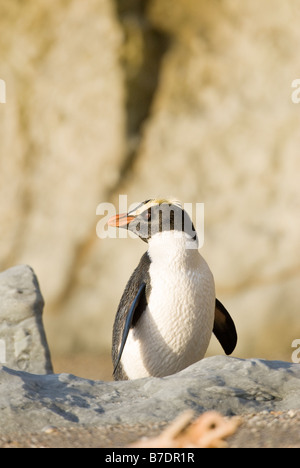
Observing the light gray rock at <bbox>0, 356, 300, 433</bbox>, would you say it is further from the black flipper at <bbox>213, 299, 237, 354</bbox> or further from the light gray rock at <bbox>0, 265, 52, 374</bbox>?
the light gray rock at <bbox>0, 265, 52, 374</bbox>

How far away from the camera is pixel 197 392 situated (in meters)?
1.25

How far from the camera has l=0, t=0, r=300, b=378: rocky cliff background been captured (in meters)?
3.53

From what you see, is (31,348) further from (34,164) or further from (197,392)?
(34,164)

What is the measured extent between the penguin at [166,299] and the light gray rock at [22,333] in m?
0.36

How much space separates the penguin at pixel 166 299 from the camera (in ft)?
5.37

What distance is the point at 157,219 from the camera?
168 centimetres

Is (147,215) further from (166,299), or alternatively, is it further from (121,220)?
(166,299)

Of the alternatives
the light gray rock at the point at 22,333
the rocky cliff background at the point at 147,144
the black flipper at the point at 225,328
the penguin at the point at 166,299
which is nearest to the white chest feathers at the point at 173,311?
the penguin at the point at 166,299

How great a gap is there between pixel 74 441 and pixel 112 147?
2.68 metres

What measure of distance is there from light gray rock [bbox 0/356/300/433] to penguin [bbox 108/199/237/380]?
0.77 ft

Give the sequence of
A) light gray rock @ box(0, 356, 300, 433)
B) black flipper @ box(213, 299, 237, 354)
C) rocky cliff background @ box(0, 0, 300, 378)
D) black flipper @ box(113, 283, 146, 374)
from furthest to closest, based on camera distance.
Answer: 1. rocky cliff background @ box(0, 0, 300, 378)
2. black flipper @ box(213, 299, 237, 354)
3. black flipper @ box(113, 283, 146, 374)
4. light gray rock @ box(0, 356, 300, 433)

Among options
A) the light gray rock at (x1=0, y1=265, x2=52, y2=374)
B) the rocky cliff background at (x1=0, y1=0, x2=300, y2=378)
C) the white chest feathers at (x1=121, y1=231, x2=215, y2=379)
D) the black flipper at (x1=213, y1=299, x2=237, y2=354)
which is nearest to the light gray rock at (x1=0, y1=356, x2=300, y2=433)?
the white chest feathers at (x1=121, y1=231, x2=215, y2=379)

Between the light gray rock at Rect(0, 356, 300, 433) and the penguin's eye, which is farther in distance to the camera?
the penguin's eye
